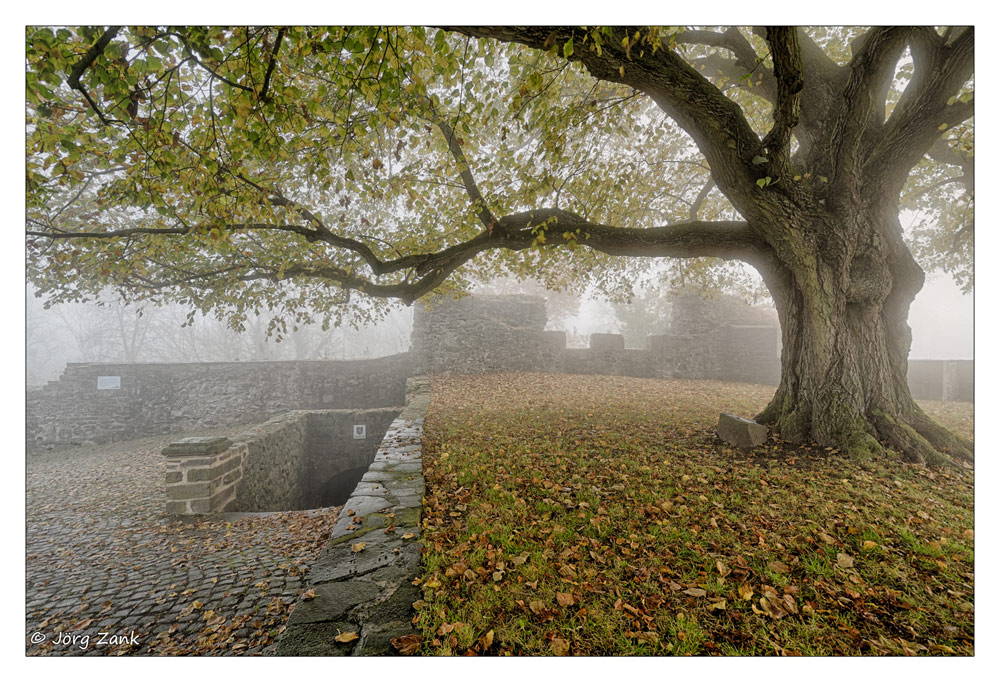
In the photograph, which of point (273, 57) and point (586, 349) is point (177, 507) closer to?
point (273, 57)

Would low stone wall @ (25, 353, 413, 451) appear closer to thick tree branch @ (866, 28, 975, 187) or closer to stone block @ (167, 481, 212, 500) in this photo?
stone block @ (167, 481, 212, 500)

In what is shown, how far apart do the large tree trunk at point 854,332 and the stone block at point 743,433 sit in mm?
290

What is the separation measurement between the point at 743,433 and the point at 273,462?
828 centimetres

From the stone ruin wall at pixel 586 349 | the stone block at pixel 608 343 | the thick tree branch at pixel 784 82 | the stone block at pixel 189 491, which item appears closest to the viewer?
the thick tree branch at pixel 784 82

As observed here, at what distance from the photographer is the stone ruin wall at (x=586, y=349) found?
556 inches

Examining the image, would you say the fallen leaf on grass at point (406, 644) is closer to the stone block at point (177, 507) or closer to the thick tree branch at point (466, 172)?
the thick tree branch at point (466, 172)

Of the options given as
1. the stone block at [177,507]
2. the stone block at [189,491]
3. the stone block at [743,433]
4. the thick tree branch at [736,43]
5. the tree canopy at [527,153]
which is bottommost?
the stone block at [177,507]

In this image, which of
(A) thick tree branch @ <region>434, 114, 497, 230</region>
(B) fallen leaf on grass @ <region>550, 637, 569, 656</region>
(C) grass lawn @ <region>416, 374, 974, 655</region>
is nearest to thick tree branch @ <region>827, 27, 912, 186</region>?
(C) grass lawn @ <region>416, 374, 974, 655</region>

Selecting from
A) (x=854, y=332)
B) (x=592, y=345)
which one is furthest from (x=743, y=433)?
(x=592, y=345)

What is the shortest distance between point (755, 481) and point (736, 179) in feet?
10.2

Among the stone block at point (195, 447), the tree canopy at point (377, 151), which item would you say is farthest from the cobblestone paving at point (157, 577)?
the tree canopy at point (377, 151)

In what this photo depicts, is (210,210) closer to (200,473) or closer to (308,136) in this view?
(308,136)

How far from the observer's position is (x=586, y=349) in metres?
14.5

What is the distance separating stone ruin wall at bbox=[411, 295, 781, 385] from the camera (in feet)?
46.3
